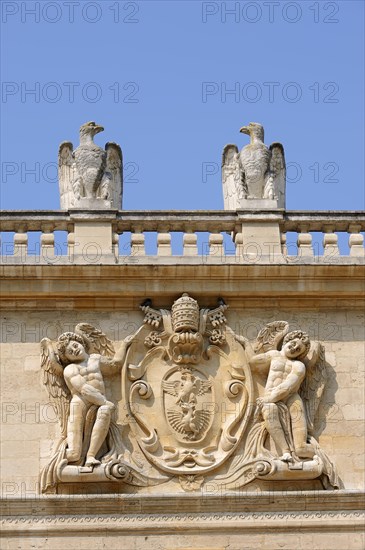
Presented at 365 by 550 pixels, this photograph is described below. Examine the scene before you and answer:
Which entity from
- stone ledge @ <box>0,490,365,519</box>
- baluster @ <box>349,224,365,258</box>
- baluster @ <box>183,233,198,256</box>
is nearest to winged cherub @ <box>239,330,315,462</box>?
stone ledge @ <box>0,490,365,519</box>

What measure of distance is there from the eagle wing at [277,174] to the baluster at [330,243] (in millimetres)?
609

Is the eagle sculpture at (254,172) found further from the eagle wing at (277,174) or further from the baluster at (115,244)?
the baluster at (115,244)

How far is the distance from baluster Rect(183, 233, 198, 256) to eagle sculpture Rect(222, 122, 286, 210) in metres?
0.63

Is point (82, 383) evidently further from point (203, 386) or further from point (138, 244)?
point (138, 244)

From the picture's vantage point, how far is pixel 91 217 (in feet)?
81.1

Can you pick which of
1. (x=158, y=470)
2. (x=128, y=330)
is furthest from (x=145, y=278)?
(x=158, y=470)

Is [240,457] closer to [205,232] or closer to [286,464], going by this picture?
[286,464]

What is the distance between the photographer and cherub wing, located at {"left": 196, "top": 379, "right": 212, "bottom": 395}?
78.9 ft

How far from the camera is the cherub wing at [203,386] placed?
78.9 ft

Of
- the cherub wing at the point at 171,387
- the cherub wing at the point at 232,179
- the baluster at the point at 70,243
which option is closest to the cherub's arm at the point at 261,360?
the cherub wing at the point at 171,387

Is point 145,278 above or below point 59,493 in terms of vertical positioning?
above

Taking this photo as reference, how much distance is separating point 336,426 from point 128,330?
8.18ft

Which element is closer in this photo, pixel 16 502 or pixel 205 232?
pixel 16 502

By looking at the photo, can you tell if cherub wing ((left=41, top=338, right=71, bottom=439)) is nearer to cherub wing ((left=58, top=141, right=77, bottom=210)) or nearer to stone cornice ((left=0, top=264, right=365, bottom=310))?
stone cornice ((left=0, top=264, right=365, bottom=310))
